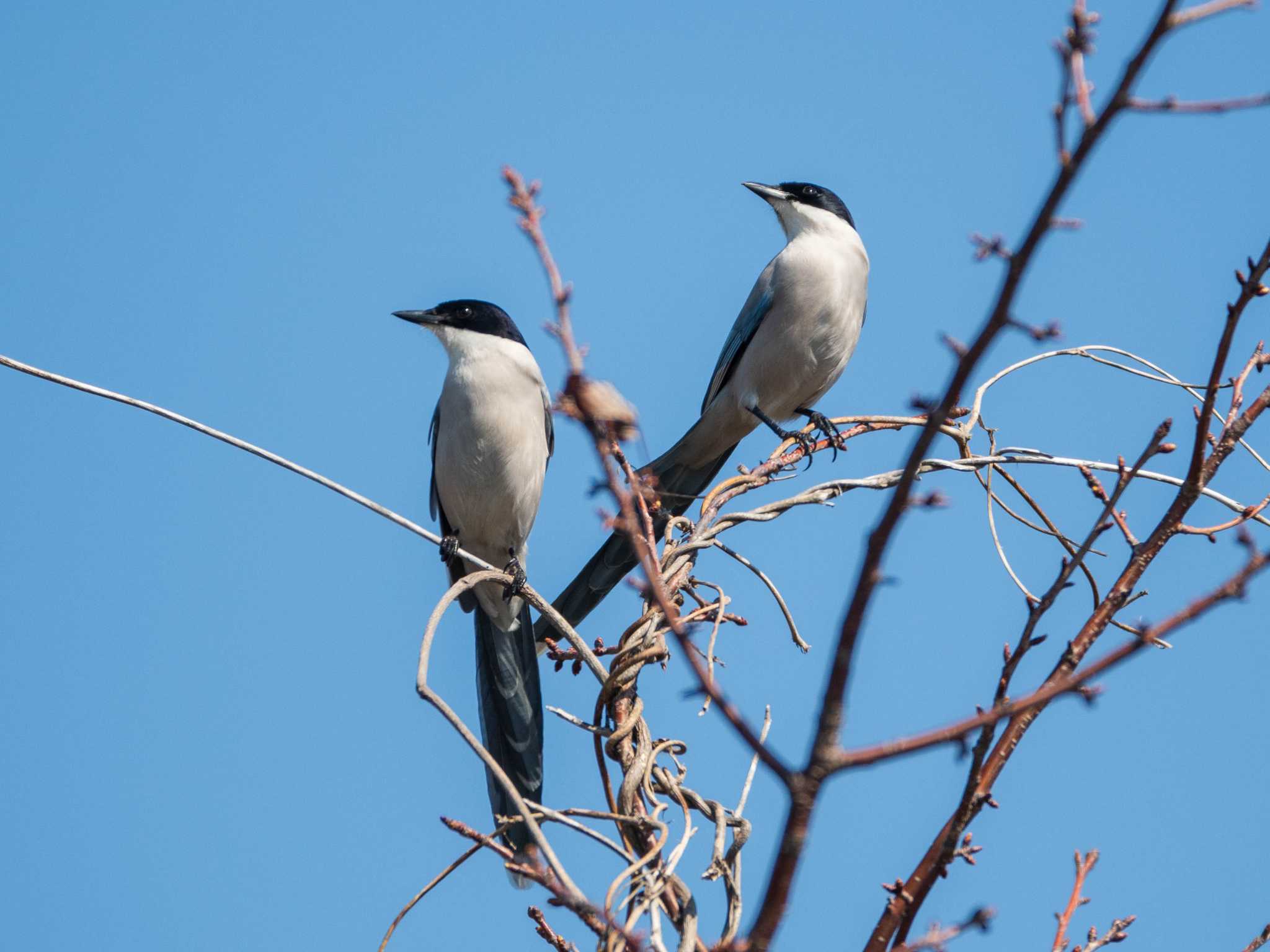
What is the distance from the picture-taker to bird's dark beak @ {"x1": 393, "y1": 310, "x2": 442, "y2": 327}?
19.0 ft

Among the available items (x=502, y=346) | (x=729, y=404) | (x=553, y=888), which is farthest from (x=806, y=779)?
(x=729, y=404)

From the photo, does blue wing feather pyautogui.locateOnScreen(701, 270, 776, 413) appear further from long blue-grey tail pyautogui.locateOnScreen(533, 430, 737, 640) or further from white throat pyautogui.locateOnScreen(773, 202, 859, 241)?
long blue-grey tail pyautogui.locateOnScreen(533, 430, 737, 640)

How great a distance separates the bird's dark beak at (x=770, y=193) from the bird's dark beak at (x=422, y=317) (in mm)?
1969

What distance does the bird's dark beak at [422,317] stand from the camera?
580 centimetres

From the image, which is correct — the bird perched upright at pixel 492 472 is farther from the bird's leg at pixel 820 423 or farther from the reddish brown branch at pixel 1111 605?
the reddish brown branch at pixel 1111 605

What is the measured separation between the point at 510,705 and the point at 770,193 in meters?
3.49

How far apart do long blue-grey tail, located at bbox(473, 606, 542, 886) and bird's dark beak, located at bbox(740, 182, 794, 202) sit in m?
3.01

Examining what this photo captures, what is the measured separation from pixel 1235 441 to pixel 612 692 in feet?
4.14

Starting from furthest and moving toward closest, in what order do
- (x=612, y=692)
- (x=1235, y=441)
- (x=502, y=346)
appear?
1. (x=502, y=346)
2. (x=612, y=692)
3. (x=1235, y=441)

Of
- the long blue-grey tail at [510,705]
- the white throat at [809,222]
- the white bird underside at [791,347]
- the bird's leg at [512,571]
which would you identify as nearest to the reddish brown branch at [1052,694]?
the long blue-grey tail at [510,705]

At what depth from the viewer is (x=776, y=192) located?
6.81 metres

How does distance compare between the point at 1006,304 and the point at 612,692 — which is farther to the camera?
the point at 612,692

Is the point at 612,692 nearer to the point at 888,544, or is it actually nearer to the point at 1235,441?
the point at 1235,441

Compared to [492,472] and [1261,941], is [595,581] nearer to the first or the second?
[492,472]
